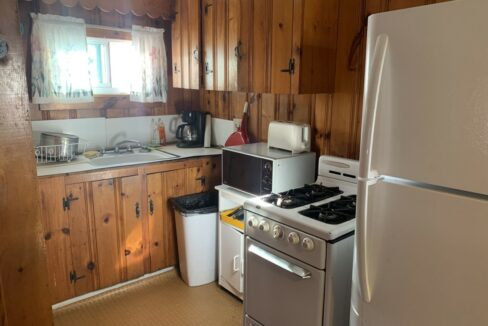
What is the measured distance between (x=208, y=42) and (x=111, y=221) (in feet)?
4.73

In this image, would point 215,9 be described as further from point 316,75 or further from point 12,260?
point 12,260

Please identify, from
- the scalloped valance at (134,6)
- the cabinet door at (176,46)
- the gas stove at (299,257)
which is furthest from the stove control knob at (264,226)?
the scalloped valance at (134,6)

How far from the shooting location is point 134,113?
3.22 m

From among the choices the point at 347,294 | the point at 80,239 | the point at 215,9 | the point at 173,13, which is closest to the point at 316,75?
the point at 215,9

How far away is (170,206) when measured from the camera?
2838mm

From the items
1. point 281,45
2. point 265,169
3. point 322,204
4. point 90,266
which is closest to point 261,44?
point 281,45

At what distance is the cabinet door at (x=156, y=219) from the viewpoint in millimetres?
2730

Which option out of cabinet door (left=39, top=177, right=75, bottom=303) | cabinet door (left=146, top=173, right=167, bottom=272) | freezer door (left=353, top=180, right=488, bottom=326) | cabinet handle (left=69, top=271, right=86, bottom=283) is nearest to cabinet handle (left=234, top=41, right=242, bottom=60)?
cabinet door (left=146, top=173, right=167, bottom=272)

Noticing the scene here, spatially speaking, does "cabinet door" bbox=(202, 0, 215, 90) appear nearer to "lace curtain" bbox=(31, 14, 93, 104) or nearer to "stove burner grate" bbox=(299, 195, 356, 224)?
"lace curtain" bbox=(31, 14, 93, 104)

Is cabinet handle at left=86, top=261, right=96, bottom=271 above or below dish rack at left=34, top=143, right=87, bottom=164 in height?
below

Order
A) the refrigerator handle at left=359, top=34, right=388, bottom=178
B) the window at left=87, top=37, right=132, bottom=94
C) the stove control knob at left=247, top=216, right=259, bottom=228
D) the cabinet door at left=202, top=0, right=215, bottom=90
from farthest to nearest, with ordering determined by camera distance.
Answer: the window at left=87, top=37, right=132, bottom=94 → the cabinet door at left=202, top=0, right=215, bottom=90 → the stove control knob at left=247, top=216, right=259, bottom=228 → the refrigerator handle at left=359, top=34, right=388, bottom=178

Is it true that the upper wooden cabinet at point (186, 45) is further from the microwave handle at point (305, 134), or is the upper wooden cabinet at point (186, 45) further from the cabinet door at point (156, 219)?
the microwave handle at point (305, 134)

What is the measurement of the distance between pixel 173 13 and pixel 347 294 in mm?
2545

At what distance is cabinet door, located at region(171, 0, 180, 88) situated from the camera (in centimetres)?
309
